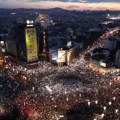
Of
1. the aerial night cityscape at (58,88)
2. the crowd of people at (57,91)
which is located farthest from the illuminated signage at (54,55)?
the crowd of people at (57,91)

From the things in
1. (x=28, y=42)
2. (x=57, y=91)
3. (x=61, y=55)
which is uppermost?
(x=28, y=42)

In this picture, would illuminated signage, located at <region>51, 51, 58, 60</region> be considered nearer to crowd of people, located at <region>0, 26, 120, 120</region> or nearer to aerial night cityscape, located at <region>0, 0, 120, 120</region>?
aerial night cityscape, located at <region>0, 0, 120, 120</region>

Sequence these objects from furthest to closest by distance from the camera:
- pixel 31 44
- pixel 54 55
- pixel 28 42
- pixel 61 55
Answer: pixel 31 44 < pixel 28 42 < pixel 61 55 < pixel 54 55

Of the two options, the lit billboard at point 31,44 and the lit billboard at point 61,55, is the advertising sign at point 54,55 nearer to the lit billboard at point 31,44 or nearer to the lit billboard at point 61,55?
the lit billboard at point 61,55

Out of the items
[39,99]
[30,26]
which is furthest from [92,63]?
[39,99]

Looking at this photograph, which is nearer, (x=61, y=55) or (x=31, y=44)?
(x=61, y=55)

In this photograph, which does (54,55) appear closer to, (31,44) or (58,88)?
(31,44)

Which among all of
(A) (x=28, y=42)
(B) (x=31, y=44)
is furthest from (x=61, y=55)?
(A) (x=28, y=42)

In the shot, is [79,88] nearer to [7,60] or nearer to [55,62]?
[55,62]
